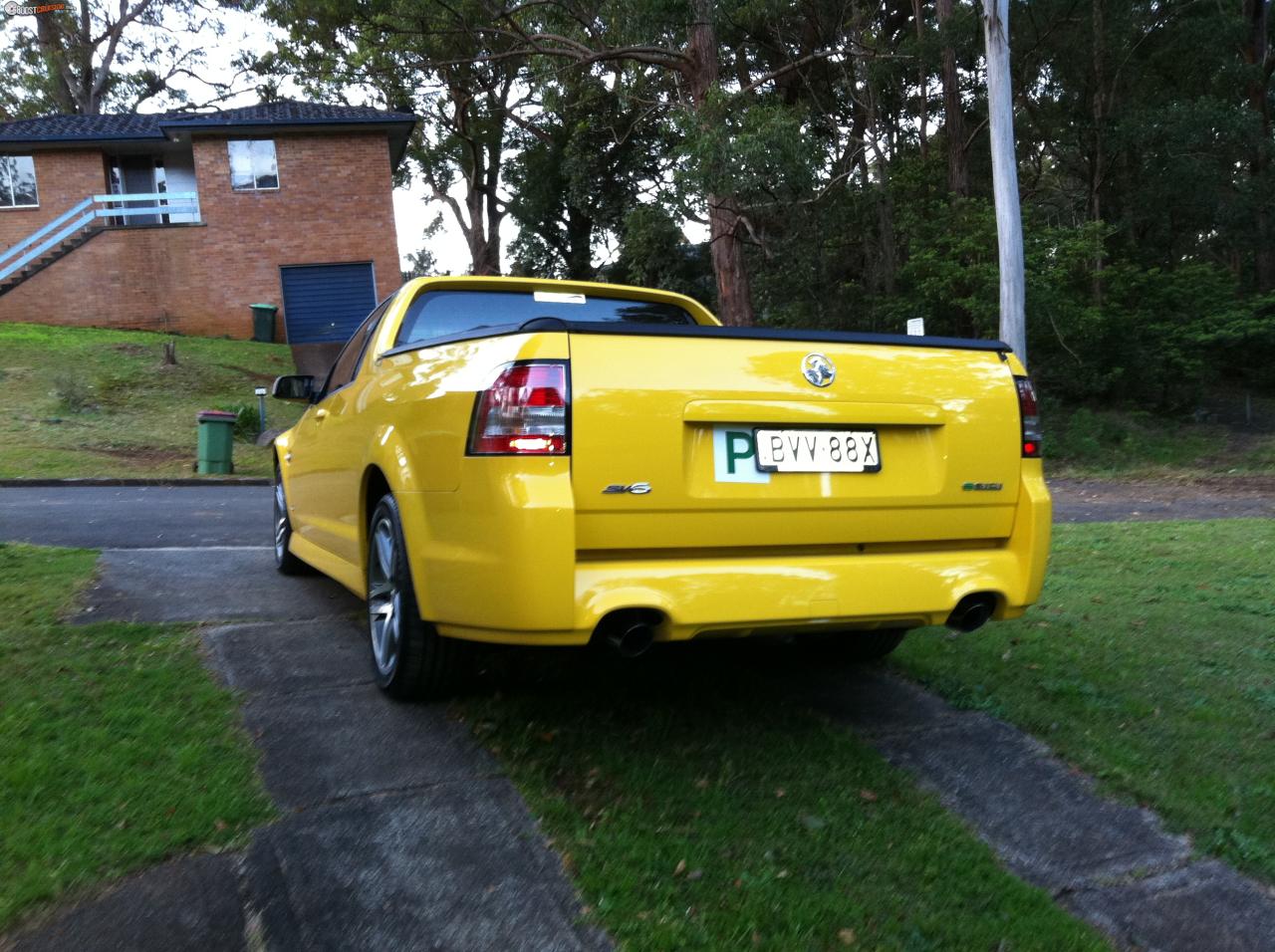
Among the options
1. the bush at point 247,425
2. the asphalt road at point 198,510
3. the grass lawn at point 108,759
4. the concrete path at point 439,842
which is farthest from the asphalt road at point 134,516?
the bush at point 247,425

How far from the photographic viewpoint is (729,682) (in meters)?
4.41

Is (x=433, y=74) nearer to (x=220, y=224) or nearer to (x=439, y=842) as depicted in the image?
(x=220, y=224)

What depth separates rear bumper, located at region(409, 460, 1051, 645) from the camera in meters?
3.13

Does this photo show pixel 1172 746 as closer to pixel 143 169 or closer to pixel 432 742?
pixel 432 742

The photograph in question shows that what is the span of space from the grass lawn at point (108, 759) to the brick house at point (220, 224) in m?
24.8

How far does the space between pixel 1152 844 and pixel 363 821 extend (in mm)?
2292

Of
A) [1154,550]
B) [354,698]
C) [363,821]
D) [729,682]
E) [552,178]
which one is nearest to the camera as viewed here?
[363,821]

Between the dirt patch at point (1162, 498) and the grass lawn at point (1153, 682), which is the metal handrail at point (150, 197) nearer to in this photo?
the dirt patch at point (1162, 498)

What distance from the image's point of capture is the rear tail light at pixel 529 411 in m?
3.14

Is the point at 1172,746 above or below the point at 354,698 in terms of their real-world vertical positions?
below

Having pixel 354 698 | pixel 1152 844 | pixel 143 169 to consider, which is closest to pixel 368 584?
pixel 354 698
